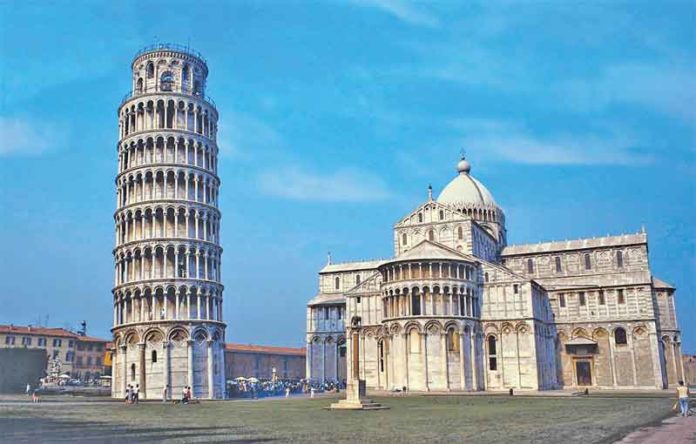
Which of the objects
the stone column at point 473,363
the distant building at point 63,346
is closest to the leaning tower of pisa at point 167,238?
the stone column at point 473,363

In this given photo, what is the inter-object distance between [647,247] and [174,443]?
73.8 metres

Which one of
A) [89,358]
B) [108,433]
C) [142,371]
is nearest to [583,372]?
[142,371]

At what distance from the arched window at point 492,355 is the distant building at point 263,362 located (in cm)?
6738

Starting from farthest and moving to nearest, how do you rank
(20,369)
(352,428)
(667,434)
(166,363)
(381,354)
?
(20,369) < (381,354) < (166,363) < (352,428) < (667,434)

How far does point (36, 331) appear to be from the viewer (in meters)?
114

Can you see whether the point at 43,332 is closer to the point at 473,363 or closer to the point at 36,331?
the point at 36,331

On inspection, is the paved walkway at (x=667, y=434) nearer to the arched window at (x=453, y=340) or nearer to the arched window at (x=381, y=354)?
the arched window at (x=453, y=340)

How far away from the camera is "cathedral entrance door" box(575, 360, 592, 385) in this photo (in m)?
77.3

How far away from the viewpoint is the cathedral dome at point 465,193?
87.8 m

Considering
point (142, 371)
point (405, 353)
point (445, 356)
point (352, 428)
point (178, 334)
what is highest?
point (178, 334)

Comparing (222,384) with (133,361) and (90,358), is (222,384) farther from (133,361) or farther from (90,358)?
(90,358)

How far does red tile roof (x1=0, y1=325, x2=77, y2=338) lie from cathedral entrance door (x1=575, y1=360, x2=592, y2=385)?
8250 cm

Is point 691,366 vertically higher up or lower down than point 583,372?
lower down

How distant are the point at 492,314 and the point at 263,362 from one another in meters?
79.6
